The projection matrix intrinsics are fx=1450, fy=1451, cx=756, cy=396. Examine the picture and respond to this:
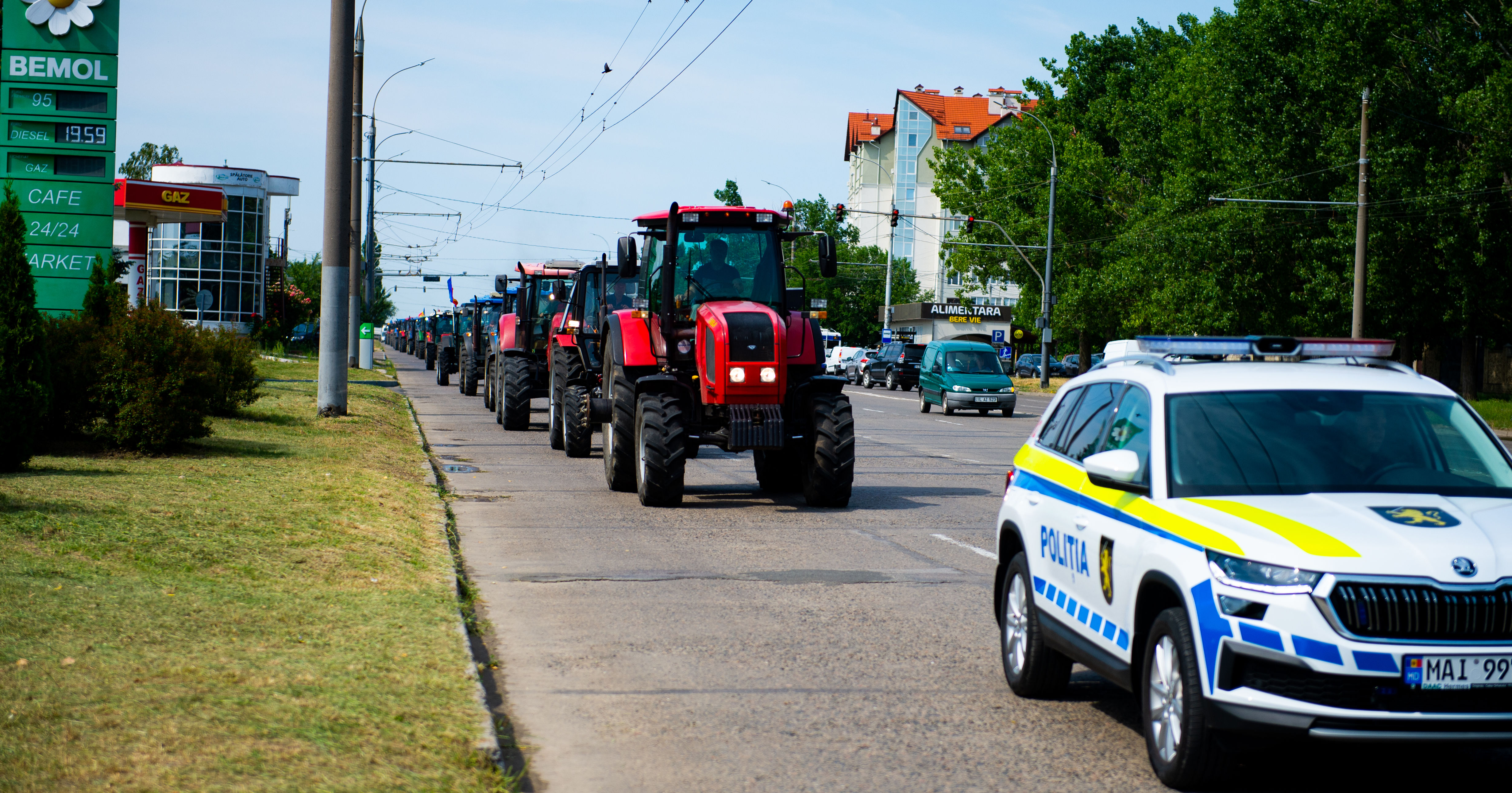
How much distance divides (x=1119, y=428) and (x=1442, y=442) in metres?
1.29

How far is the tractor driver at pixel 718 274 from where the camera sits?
51.5ft

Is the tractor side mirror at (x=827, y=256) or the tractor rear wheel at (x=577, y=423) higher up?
the tractor side mirror at (x=827, y=256)

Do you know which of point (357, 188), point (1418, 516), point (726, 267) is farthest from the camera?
point (357, 188)

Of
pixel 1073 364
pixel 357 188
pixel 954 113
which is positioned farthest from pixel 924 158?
pixel 357 188

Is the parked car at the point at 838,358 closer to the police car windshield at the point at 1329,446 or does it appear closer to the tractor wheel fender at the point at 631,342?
the tractor wheel fender at the point at 631,342

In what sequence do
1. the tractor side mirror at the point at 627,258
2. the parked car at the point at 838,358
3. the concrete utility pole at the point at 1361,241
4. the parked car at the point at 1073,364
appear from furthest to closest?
the parked car at the point at 1073,364, the parked car at the point at 838,358, the concrete utility pole at the point at 1361,241, the tractor side mirror at the point at 627,258

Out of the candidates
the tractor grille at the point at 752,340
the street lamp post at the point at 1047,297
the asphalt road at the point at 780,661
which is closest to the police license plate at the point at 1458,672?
the asphalt road at the point at 780,661

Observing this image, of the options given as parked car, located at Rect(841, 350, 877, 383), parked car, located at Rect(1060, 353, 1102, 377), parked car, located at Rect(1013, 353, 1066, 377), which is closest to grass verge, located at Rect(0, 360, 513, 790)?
parked car, located at Rect(841, 350, 877, 383)

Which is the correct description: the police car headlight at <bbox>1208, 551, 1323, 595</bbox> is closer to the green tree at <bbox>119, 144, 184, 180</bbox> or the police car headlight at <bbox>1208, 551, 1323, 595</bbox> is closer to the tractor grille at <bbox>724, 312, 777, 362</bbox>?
the tractor grille at <bbox>724, 312, 777, 362</bbox>

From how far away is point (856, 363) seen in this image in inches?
2699

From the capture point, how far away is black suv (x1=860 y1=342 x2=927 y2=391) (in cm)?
5947

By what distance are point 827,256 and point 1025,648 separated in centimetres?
858

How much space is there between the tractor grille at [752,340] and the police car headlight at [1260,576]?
957 centimetres

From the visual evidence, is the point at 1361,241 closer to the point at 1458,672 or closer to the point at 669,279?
the point at 669,279
